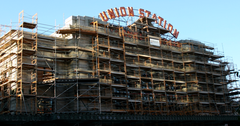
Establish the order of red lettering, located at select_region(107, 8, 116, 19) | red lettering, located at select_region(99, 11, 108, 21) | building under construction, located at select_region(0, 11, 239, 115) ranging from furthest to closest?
red lettering, located at select_region(107, 8, 116, 19), red lettering, located at select_region(99, 11, 108, 21), building under construction, located at select_region(0, 11, 239, 115)

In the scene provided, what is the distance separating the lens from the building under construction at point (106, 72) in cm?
4425

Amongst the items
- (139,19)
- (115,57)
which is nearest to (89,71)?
(115,57)

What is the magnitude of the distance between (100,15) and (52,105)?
19.7 metres

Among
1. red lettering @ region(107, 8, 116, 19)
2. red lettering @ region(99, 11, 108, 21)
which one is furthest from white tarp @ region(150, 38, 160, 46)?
red lettering @ region(99, 11, 108, 21)

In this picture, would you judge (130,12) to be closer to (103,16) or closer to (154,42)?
(103,16)

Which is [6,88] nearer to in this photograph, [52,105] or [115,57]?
[52,105]

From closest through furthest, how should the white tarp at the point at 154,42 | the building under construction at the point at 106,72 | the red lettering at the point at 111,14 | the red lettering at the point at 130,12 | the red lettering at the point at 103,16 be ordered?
1. the building under construction at the point at 106,72
2. the red lettering at the point at 103,16
3. the red lettering at the point at 111,14
4. the white tarp at the point at 154,42
5. the red lettering at the point at 130,12

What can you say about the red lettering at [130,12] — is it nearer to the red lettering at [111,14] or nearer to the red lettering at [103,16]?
the red lettering at [111,14]

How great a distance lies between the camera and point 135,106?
5206cm

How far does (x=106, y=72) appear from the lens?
1953 inches

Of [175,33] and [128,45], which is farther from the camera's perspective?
[175,33]

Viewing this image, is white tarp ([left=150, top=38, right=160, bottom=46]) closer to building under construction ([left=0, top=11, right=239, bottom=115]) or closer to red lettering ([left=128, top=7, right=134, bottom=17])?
building under construction ([left=0, top=11, right=239, bottom=115])

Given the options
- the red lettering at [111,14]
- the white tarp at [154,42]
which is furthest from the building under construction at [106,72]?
the red lettering at [111,14]

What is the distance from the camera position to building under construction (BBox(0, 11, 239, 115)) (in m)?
44.2
